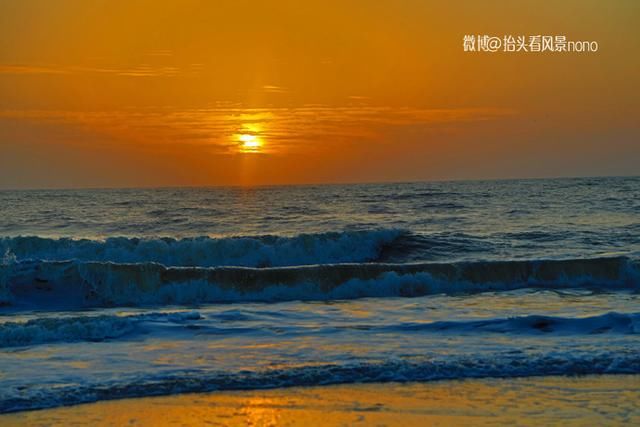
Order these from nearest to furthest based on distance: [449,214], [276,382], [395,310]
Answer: [276,382] < [395,310] < [449,214]

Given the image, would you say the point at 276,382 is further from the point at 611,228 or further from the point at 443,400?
the point at 611,228

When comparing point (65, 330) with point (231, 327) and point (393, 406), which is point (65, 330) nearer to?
point (231, 327)

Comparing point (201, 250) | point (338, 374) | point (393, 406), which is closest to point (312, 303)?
point (338, 374)

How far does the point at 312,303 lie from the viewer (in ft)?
56.3

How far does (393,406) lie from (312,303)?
8.69 meters

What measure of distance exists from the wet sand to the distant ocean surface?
14.1 inches

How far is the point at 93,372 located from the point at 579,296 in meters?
11.2

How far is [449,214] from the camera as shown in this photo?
3950cm

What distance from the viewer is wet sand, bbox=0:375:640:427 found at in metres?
8.01

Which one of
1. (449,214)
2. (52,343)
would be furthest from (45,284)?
(449,214)

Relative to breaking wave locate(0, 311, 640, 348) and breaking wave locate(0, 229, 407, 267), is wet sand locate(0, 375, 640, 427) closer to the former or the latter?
breaking wave locate(0, 311, 640, 348)

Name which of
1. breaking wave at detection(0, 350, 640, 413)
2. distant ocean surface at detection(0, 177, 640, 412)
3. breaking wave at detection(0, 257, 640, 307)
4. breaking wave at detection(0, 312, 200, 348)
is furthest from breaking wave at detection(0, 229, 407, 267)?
breaking wave at detection(0, 350, 640, 413)

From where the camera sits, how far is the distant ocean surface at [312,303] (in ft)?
32.9

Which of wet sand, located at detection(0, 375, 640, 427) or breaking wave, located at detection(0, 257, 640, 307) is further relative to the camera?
breaking wave, located at detection(0, 257, 640, 307)
